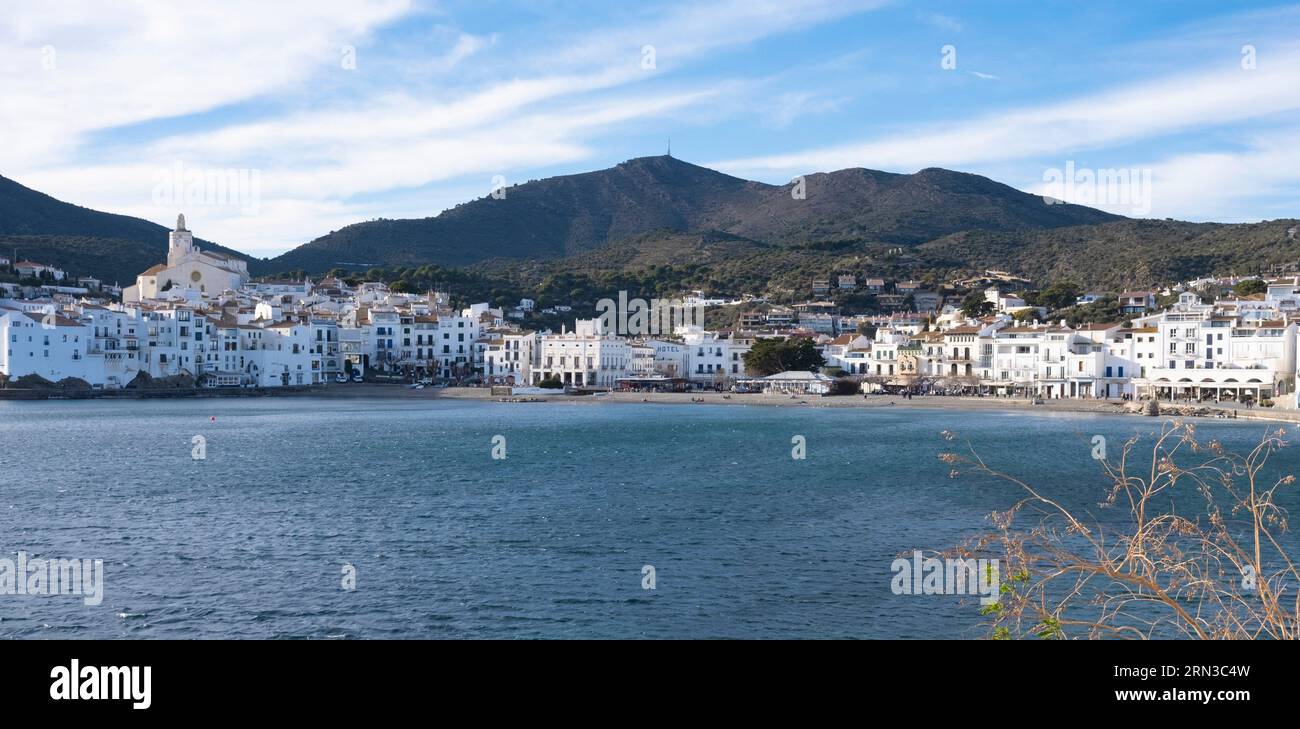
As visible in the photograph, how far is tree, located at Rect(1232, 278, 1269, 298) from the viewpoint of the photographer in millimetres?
63906

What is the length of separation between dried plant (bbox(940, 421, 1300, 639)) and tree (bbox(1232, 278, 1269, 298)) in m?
38.7

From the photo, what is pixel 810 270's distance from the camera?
332 feet

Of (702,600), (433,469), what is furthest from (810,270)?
(702,600)

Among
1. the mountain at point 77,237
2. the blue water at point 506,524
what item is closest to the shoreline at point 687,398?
the blue water at point 506,524

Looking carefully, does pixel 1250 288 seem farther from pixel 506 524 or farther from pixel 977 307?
pixel 506 524

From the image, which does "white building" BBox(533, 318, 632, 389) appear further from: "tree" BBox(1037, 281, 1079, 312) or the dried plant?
the dried plant

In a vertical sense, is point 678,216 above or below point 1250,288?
above

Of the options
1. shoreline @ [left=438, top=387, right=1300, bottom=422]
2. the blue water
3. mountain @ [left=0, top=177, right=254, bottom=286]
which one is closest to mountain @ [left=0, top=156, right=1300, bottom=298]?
mountain @ [left=0, top=177, right=254, bottom=286]

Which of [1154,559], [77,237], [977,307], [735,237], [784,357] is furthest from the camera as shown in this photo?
[735,237]

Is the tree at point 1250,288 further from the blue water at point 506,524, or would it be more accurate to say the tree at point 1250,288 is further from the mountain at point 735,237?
the blue water at point 506,524

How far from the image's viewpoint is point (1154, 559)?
655 cm

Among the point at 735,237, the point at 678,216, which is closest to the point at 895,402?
the point at 735,237

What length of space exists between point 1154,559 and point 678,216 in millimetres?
179323
